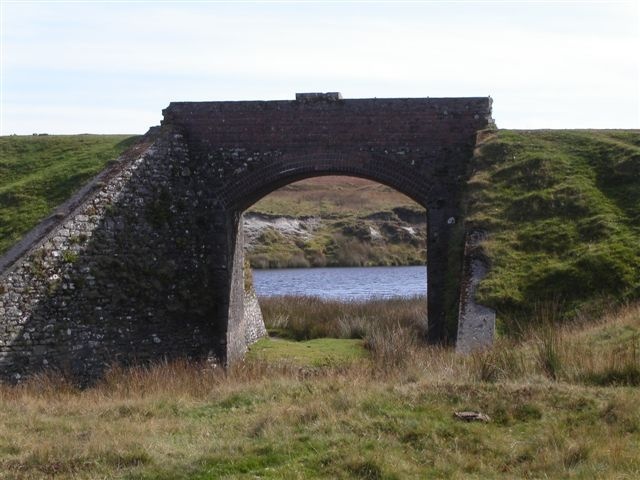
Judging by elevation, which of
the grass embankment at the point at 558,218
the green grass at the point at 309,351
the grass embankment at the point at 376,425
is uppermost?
the grass embankment at the point at 558,218

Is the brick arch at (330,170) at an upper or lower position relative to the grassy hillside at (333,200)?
upper

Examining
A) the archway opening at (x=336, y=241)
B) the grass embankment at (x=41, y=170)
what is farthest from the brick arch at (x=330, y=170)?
the archway opening at (x=336, y=241)

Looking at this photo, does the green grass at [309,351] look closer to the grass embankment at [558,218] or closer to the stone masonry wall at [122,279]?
the stone masonry wall at [122,279]

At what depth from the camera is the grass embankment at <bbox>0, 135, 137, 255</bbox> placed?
62.4 feet

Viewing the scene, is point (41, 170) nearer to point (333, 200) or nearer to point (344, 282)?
point (344, 282)

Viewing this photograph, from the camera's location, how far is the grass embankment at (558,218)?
15.3m

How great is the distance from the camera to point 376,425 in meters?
8.77

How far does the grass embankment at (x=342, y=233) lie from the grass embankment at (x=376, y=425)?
40.0 m

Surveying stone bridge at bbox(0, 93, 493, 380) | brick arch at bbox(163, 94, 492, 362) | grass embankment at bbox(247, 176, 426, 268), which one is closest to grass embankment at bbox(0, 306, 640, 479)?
stone bridge at bbox(0, 93, 493, 380)

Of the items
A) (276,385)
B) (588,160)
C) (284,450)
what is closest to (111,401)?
(276,385)

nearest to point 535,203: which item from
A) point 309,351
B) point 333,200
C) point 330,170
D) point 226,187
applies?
point 330,170

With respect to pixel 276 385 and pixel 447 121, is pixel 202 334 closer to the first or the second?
pixel 447 121

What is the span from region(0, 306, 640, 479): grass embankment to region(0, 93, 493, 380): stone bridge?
6.36 m

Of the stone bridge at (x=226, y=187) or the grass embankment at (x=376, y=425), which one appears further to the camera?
the stone bridge at (x=226, y=187)
